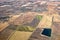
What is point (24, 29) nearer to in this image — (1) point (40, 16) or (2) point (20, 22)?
(2) point (20, 22)

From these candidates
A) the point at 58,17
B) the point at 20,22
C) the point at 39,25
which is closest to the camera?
the point at 39,25

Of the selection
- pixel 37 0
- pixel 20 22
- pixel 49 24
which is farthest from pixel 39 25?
pixel 37 0

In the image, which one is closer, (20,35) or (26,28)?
(20,35)

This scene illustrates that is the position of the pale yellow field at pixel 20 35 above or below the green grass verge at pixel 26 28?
below

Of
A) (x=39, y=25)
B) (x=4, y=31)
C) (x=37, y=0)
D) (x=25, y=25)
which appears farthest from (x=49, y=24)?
(x=37, y=0)

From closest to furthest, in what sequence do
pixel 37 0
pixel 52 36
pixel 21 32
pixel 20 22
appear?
1. pixel 52 36
2. pixel 21 32
3. pixel 20 22
4. pixel 37 0

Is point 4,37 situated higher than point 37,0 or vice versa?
point 37,0

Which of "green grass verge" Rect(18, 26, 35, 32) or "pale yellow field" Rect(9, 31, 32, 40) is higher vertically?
"green grass verge" Rect(18, 26, 35, 32)

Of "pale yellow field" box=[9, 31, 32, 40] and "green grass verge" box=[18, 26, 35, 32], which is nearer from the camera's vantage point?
"pale yellow field" box=[9, 31, 32, 40]

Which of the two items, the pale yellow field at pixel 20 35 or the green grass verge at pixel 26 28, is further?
the green grass verge at pixel 26 28

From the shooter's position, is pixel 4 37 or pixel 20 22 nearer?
pixel 4 37
